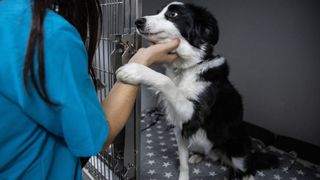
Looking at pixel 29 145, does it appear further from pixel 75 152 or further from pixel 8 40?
pixel 8 40

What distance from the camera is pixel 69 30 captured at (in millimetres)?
492

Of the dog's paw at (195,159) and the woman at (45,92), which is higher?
the woman at (45,92)

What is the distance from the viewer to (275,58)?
183 centimetres

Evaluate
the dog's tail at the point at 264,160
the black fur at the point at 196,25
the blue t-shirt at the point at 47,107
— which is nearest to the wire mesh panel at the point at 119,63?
the black fur at the point at 196,25

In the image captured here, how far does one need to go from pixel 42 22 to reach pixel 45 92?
0.11 m

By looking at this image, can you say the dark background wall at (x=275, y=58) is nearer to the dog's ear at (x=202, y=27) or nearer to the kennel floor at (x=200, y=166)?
the kennel floor at (x=200, y=166)

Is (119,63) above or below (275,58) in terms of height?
above

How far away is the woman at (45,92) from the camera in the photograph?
1.54 ft

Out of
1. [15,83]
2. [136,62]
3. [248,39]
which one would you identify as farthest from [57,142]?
[248,39]

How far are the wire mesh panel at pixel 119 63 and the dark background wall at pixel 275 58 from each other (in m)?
1.01

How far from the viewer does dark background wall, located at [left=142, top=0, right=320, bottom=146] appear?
166 centimetres

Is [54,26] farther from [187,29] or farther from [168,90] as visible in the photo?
[187,29]

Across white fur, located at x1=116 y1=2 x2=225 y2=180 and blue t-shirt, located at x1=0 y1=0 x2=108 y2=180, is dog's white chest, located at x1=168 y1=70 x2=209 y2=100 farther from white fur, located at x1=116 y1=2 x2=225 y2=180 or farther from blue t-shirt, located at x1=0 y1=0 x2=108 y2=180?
blue t-shirt, located at x1=0 y1=0 x2=108 y2=180

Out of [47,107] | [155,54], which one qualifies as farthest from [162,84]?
[47,107]
